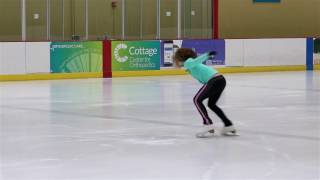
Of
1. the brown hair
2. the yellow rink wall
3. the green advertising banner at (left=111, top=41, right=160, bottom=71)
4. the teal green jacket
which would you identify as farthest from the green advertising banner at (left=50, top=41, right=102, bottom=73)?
the brown hair

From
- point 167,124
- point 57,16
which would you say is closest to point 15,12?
point 57,16

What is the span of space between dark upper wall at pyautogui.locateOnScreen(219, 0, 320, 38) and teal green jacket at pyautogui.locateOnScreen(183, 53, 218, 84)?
17.9m

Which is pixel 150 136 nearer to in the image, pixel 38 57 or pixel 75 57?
pixel 38 57

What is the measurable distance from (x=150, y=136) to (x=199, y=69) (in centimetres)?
96

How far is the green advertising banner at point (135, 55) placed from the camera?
19.7 meters

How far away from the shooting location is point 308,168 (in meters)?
6.23

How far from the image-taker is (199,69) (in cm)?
812

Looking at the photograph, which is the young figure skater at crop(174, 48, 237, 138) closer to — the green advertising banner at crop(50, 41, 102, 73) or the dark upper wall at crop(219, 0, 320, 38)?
the green advertising banner at crop(50, 41, 102, 73)

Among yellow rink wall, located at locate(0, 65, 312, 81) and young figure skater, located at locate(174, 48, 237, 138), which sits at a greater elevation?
young figure skater, located at locate(174, 48, 237, 138)

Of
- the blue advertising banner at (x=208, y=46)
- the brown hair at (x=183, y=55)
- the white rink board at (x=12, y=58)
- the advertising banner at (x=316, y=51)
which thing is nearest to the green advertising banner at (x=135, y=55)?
the blue advertising banner at (x=208, y=46)

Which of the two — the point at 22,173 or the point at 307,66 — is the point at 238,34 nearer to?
the point at 307,66

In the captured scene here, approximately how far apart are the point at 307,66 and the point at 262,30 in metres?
4.63

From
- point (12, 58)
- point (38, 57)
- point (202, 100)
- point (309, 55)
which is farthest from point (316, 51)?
point (202, 100)

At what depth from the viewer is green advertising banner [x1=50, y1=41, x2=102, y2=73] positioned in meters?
18.7
